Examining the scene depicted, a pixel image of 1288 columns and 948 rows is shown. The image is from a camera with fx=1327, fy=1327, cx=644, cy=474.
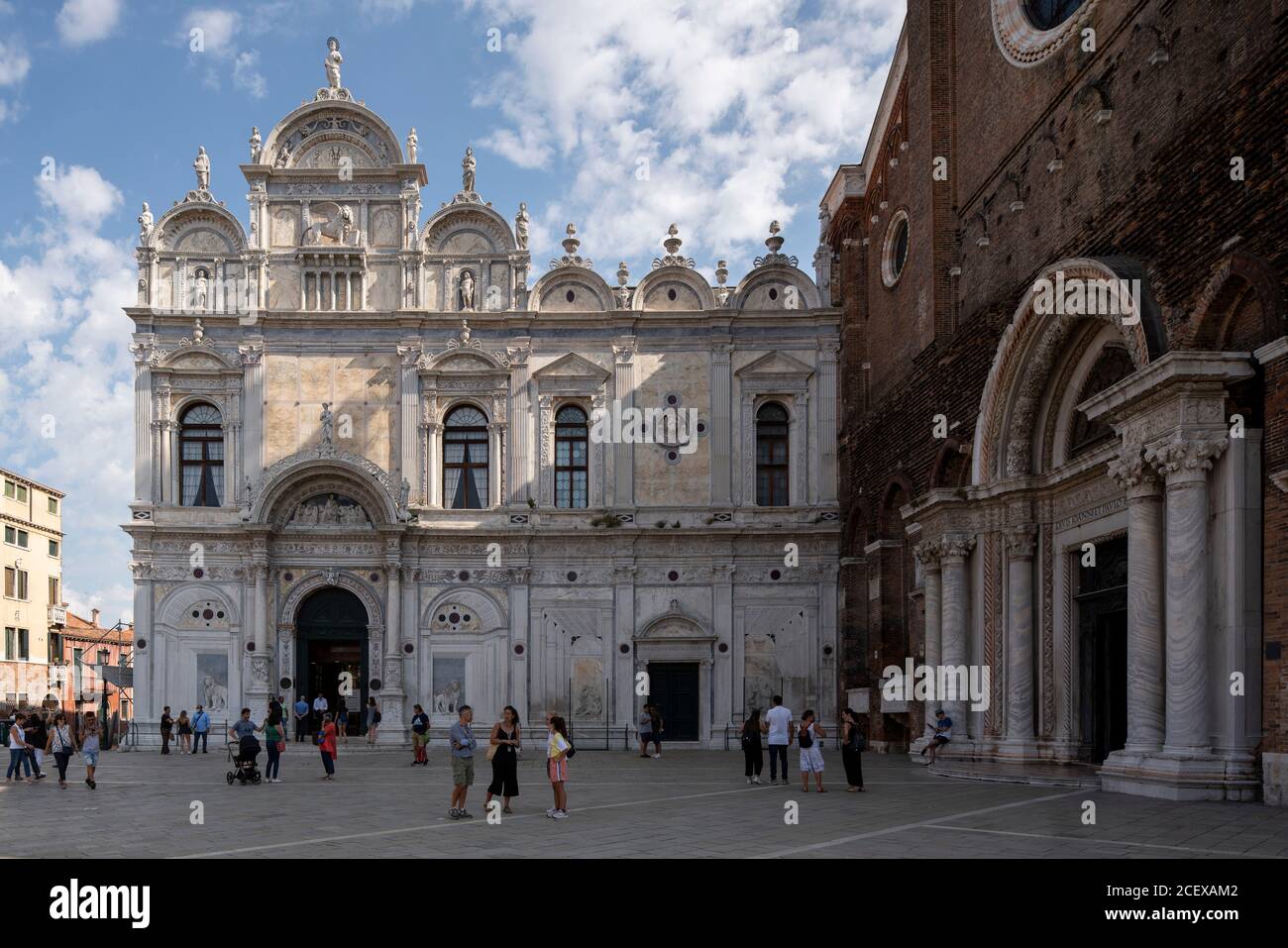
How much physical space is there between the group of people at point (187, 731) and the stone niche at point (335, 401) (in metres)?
7.27

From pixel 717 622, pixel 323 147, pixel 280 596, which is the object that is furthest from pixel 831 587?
pixel 323 147

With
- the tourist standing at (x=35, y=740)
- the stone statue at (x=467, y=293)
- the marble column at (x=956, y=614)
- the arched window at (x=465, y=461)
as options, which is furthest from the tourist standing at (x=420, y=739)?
the stone statue at (x=467, y=293)

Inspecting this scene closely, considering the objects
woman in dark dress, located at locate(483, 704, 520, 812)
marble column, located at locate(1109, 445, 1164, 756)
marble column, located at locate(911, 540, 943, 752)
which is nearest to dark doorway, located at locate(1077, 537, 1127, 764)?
marble column, located at locate(1109, 445, 1164, 756)

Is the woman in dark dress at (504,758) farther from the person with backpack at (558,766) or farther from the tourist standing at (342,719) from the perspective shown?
the tourist standing at (342,719)

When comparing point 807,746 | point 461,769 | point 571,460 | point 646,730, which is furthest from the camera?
point 571,460

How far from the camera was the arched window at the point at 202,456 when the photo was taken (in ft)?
119

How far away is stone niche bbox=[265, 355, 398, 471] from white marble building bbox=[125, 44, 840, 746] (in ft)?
0.26

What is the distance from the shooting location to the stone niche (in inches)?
1423

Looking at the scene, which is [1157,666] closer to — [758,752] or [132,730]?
[758,752]

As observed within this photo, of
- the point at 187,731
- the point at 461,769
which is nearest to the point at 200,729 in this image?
the point at 187,731

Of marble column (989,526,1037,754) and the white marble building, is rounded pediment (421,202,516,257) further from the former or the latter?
marble column (989,526,1037,754)

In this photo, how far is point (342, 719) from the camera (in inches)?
1389

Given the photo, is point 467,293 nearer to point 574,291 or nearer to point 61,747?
point 574,291

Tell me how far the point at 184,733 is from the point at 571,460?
12190 millimetres
